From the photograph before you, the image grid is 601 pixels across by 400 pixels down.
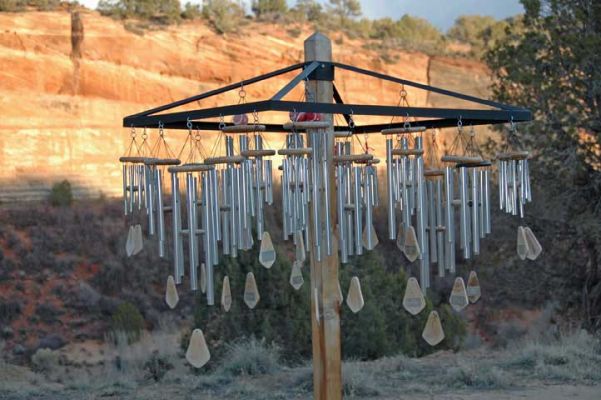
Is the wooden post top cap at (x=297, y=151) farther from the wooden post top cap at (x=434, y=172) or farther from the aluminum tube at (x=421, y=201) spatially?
the wooden post top cap at (x=434, y=172)

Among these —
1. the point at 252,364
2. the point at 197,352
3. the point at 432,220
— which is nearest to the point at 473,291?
the point at 432,220

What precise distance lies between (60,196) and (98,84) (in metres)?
3.90

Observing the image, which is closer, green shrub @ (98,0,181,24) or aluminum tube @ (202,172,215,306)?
aluminum tube @ (202,172,215,306)

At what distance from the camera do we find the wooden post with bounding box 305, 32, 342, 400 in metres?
4.82

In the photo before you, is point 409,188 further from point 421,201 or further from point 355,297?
point 355,297

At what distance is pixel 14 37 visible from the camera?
23.5 meters

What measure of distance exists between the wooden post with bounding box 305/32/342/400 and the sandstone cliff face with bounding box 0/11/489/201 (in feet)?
53.9

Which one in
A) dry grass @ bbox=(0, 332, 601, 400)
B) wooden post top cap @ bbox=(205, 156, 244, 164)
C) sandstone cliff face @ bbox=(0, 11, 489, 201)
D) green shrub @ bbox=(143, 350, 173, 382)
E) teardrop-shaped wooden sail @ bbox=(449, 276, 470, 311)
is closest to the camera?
wooden post top cap @ bbox=(205, 156, 244, 164)

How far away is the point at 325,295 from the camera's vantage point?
191 inches

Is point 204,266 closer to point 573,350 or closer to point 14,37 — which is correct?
point 573,350

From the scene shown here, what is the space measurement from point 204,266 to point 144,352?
1034cm

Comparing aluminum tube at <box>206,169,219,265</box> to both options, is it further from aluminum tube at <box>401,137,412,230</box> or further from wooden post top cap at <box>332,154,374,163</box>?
aluminum tube at <box>401,137,412,230</box>

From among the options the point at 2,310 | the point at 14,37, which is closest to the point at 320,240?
the point at 2,310

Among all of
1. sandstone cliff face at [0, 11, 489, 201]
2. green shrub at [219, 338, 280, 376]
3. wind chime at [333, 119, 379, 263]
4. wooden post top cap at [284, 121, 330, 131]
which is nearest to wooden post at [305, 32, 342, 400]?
wind chime at [333, 119, 379, 263]
